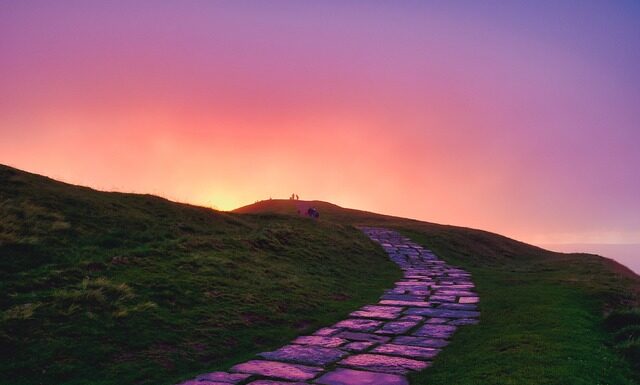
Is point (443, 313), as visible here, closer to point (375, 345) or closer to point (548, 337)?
point (548, 337)

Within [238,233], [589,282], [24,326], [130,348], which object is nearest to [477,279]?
[589,282]

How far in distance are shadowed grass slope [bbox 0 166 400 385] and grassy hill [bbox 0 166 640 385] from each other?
0.13 feet

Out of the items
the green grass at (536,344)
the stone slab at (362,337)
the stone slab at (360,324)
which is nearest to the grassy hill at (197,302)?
the green grass at (536,344)

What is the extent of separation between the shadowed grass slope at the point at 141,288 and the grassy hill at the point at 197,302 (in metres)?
0.04

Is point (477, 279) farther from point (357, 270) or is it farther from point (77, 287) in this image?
point (77, 287)

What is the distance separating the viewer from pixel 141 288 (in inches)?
419

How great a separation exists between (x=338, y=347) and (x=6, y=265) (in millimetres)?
7894

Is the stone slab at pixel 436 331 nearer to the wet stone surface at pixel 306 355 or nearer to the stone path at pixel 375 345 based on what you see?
the stone path at pixel 375 345

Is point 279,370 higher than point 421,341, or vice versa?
point 421,341

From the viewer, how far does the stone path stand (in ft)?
23.1

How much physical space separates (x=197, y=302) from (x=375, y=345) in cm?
417

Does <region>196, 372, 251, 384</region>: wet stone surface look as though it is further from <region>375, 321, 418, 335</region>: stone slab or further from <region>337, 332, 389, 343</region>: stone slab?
<region>375, 321, 418, 335</region>: stone slab

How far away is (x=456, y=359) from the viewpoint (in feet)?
25.9

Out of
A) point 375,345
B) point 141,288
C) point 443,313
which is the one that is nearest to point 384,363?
point 375,345
